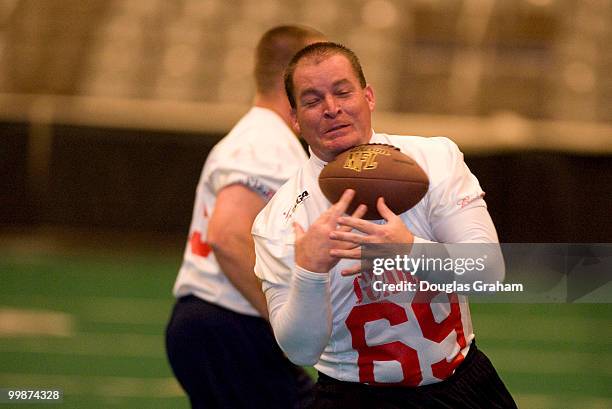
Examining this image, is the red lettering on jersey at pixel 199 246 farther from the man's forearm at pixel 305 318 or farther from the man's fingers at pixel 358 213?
the man's fingers at pixel 358 213

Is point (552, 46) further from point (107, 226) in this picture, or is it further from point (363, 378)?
point (363, 378)

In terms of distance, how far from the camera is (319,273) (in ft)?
6.49

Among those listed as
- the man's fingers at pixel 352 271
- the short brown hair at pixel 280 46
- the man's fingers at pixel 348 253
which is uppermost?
the short brown hair at pixel 280 46

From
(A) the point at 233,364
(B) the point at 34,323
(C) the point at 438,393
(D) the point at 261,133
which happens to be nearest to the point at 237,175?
(D) the point at 261,133

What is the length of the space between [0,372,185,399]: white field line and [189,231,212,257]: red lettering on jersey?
1.59 m

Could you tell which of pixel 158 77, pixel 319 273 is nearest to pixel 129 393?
pixel 319 273

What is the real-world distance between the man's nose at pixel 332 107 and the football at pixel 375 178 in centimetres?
8

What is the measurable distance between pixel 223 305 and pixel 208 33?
858 cm

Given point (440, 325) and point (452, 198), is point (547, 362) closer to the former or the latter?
point (440, 325)

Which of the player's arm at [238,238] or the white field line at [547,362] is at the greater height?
the player's arm at [238,238]

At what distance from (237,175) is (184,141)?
5655 mm

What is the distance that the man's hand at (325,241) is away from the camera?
1.94 m

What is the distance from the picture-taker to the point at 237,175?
2.88 meters

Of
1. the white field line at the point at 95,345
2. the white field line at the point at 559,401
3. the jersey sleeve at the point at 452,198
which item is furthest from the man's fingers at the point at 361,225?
the white field line at the point at 95,345
